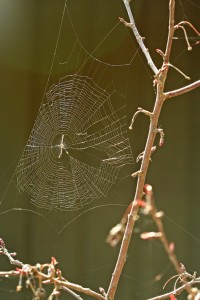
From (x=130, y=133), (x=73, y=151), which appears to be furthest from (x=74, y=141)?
(x=130, y=133)

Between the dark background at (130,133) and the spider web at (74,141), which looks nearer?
the spider web at (74,141)

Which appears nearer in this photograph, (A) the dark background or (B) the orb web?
(B) the orb web

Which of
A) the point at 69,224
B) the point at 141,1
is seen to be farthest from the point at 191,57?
the point at 69,224

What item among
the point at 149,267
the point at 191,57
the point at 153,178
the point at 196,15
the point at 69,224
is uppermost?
the point at 196,15

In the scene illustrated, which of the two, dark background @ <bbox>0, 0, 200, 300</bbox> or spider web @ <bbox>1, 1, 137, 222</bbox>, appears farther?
dark background @ <bbox>0, 0, 200, 300</bbox>

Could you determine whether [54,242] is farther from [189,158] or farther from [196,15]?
[196,15]
